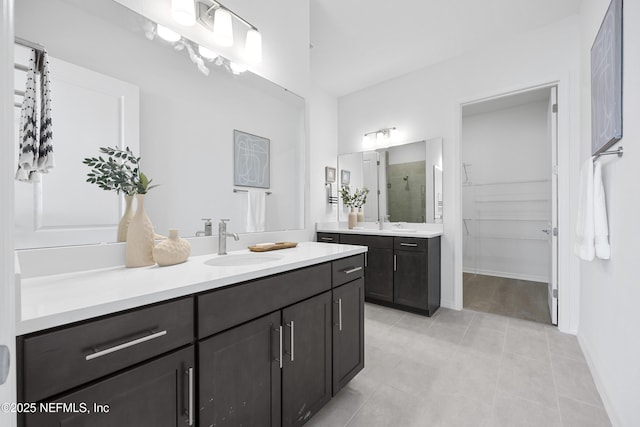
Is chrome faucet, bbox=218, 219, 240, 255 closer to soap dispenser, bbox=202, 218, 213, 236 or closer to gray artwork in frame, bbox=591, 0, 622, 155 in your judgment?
soap dispenser, bbox=202, 218, 213, 236

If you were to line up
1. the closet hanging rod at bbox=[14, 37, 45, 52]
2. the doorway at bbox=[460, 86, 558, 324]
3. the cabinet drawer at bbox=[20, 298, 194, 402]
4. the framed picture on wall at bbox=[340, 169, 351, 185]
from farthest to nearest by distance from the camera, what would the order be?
the doorway at bbox=[460, 86, 558, 324] < the framed picture on wall at bbox=[340, 169, 351, 185] < the closet hanging rod at bbox=[14, 37, 45, 52] < the cabinet drawer at bbox=[20, 298, 194, 402]

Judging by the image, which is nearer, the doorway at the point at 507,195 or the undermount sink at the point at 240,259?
the undermount sink at the point at 240,259

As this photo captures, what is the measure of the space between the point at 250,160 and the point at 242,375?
1.31 meters

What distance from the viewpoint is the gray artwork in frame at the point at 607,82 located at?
4.59 feet

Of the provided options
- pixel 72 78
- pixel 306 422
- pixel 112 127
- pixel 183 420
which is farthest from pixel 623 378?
pixel 72 78

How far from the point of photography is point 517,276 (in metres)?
4.38

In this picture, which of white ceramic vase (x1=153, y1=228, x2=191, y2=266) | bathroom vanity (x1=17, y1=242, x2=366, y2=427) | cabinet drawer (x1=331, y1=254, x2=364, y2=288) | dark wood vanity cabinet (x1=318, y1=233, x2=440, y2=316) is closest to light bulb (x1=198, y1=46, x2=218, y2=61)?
white ceramic vase (x1=153, y1=228, x2=191, y2=266)

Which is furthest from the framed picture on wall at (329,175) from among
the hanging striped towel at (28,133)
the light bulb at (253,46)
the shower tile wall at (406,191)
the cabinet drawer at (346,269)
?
the hanging striped towel at (28,133)

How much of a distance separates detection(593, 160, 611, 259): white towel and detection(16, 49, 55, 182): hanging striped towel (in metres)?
2.68

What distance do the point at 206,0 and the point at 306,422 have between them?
235 cm

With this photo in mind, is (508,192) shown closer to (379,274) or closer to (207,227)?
(379,274)

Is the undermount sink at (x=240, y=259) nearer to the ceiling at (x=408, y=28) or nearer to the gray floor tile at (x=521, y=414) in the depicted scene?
the gray floor tile at (x=521, y=414)

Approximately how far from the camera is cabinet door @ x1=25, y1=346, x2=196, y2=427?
2.17ft

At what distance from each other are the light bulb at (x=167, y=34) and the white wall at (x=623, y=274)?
2205 mm
